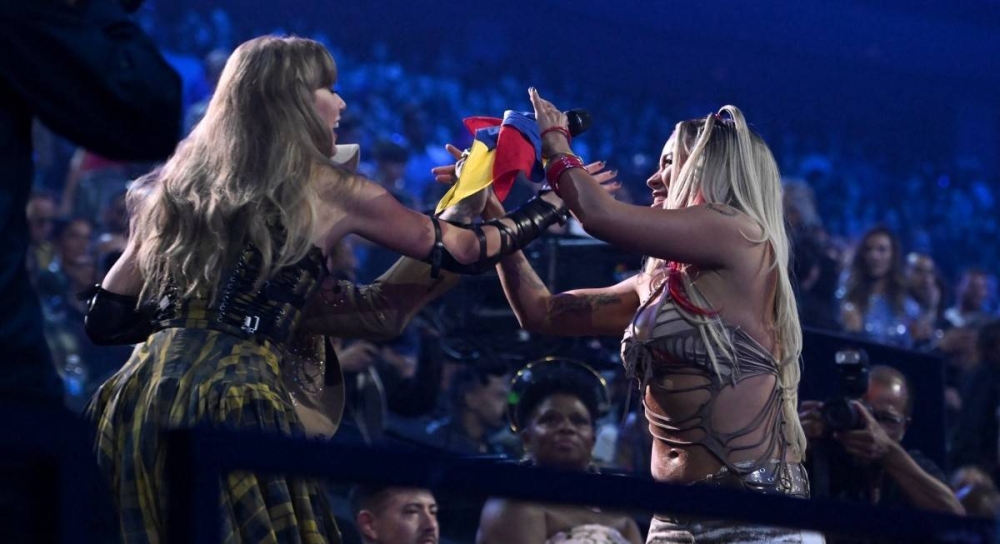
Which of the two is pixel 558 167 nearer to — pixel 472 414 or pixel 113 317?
pixel 113 317

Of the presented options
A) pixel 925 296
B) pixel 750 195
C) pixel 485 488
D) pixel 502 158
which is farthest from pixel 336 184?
pixel 925 296

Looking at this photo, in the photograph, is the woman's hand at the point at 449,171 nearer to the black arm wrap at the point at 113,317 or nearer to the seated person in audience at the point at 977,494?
the black arm wrap at the point at 113,317

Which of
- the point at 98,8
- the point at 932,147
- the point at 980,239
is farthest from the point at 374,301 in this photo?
the point at 932,147

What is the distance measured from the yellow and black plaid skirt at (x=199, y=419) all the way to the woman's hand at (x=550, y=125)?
96cm

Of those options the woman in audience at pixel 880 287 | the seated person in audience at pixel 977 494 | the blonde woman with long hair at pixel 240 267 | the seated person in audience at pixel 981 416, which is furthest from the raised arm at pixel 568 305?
the woman in audience at pixel 880 287

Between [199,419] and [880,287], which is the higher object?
[880,287]

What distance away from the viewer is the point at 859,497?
439cm

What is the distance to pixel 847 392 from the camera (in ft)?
13.6

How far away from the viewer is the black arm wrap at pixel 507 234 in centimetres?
310

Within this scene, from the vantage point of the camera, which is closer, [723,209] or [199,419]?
[199,419]

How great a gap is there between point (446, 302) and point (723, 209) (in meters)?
2.37

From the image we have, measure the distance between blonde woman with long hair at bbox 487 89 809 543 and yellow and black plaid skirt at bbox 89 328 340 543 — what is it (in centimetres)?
87

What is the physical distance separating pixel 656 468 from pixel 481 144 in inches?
38.3

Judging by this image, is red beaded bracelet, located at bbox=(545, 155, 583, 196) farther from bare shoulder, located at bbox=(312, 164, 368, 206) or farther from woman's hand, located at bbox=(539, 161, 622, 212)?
bare shoulder, located at bbox=(312, 164, 368, 206)
